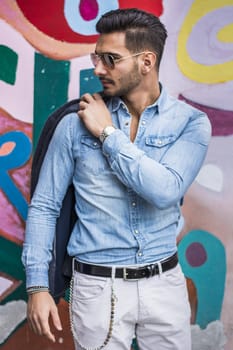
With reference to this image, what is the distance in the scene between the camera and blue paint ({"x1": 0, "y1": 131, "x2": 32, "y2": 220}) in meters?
2.85

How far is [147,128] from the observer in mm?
2020

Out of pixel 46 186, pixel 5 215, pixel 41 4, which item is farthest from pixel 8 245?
pixel 41 4

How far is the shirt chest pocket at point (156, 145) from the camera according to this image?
199cm

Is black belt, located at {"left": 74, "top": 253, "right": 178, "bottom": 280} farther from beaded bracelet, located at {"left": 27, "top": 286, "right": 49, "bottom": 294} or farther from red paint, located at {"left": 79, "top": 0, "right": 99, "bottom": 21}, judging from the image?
red paint, located at {"left": 79, "top": 0, "right": 99, "bottom": 21}

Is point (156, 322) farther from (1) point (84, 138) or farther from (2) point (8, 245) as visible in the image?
(2) point (8, 245)

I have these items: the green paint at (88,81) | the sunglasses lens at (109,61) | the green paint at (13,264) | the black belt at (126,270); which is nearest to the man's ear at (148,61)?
the sunglasses lens at (109,61)

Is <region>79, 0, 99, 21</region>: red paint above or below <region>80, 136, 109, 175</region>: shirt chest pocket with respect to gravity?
above

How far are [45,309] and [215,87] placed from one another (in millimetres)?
1486

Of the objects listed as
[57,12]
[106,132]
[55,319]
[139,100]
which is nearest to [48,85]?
[57,12]

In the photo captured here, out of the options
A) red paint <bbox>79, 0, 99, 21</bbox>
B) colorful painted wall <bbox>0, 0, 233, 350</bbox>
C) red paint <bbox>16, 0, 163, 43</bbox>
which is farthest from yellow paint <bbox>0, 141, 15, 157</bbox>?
red paint <bbox>79, 0, 99, 21</bbox>

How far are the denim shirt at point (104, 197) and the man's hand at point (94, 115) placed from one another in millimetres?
46

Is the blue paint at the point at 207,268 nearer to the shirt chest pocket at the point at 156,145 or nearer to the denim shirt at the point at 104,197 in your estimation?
the denim shirt at the point at 104,197

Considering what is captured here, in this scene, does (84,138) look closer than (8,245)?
Yes

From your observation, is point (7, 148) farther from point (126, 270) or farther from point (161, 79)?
point (126, 270)
